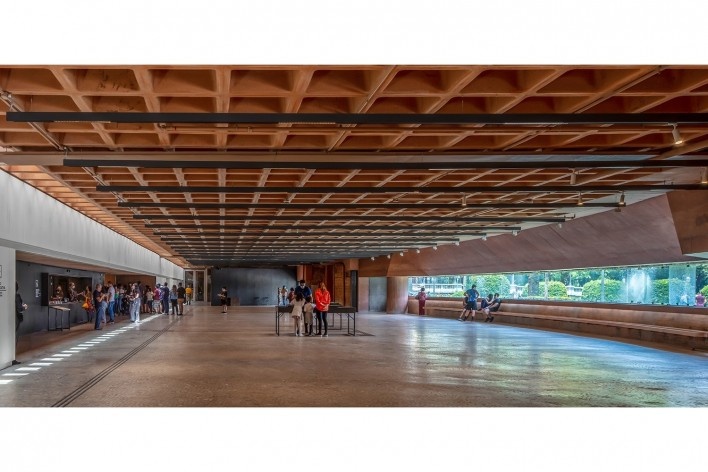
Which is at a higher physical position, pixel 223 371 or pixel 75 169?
pixel 75 169

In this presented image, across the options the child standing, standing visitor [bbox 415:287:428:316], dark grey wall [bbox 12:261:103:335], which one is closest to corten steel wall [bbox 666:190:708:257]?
the child standing

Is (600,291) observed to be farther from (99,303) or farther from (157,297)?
(157,297)

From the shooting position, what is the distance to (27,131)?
10977 mm

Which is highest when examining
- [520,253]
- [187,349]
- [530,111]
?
[530,111]

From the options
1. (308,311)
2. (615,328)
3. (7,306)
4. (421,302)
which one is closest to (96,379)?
(7,306)

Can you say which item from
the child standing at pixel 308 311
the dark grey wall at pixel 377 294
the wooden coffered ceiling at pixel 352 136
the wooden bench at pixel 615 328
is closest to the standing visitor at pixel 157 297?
the dark grey wall at pixel 377 294

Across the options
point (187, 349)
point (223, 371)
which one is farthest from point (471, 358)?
point (187, 349)

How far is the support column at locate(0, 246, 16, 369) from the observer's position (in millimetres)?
14070

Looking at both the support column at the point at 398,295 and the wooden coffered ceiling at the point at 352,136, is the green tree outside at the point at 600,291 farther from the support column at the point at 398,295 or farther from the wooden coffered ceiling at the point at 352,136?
the support column at the point at 398,295

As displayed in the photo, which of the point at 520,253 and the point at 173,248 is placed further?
the point at 173,248

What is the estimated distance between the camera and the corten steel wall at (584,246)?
18.9 metres
